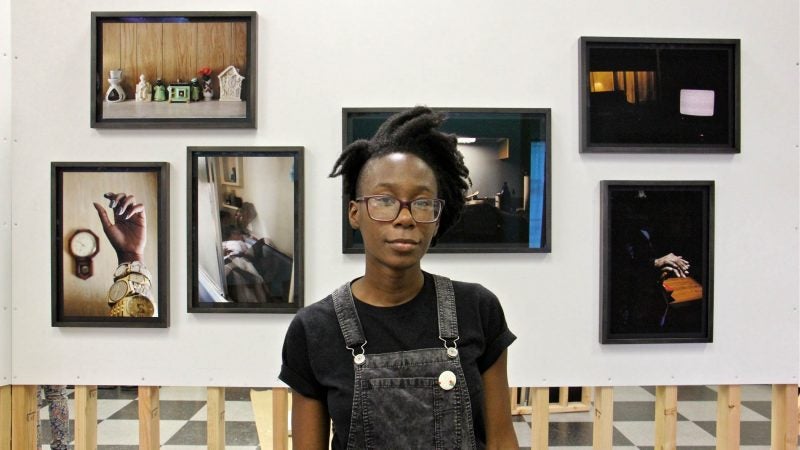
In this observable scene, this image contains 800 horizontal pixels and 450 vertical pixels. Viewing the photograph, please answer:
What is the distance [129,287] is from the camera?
1989mm

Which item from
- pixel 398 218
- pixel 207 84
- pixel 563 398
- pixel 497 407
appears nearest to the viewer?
pixel 398 218

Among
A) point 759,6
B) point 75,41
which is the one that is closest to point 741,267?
point 759,6

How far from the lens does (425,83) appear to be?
196 cm

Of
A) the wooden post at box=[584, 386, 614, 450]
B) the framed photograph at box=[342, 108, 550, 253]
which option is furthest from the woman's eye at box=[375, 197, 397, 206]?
the wooden post at box=[584, 386, 614, 450]

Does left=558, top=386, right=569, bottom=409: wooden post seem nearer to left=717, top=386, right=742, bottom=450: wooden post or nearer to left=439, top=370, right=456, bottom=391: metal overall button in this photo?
left=717, top=386, right=742, bottom=450: wooden post

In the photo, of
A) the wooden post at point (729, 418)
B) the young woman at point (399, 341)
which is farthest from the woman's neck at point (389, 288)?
the wooden post at point (729, 418)

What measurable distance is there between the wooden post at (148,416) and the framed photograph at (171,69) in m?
0.82

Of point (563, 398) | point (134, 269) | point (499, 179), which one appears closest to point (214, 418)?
point (134, 269)

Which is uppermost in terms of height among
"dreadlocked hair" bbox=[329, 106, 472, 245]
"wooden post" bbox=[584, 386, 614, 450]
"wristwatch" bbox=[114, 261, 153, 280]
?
"dreadlocked hair" bbox=[329, 106, 472, 245]

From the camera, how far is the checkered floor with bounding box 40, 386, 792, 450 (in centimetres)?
363

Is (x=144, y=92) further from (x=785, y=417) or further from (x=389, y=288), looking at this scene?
(x=785, y=417)

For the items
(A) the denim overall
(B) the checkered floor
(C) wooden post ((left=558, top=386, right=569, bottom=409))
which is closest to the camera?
(A) the denim overall

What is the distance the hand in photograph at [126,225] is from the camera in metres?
1.99

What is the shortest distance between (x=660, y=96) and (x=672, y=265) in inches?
20.7
